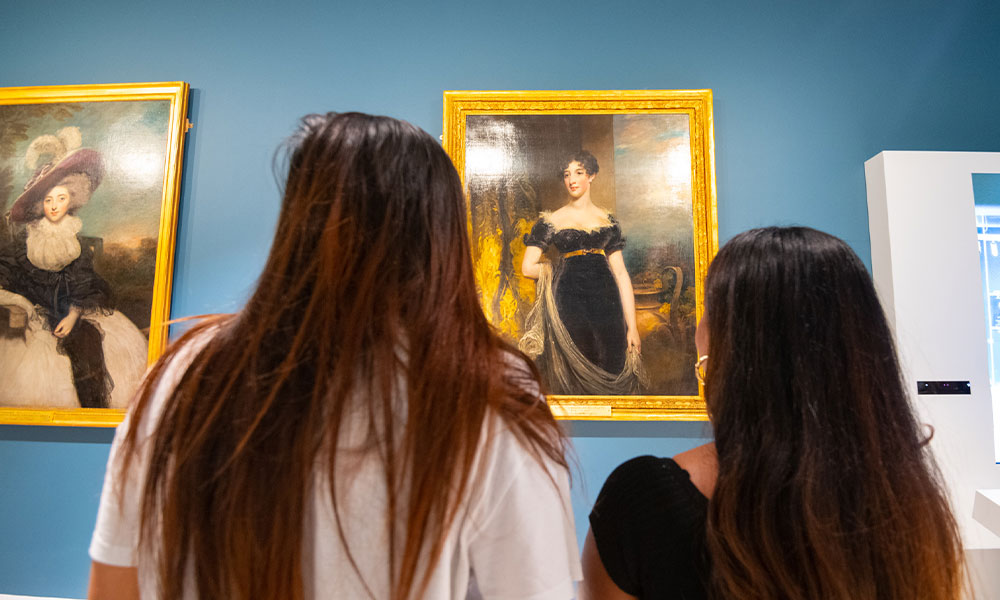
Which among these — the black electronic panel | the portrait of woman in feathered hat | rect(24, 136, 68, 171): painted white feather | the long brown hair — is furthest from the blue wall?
the long brown hair

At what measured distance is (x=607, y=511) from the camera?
97 cm

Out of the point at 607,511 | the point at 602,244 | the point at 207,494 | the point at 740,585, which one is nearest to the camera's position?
the point at 207,494

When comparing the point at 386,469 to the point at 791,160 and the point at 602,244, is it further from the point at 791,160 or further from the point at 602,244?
the point at 791,160

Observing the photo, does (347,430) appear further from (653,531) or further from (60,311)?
(60,311)

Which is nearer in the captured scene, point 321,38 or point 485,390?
point 485,390

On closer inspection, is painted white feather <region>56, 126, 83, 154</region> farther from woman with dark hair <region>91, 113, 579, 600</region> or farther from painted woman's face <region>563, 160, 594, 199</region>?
woman with dark hair <region>91, 113, 579, 600</region>

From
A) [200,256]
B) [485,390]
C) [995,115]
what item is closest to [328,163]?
[485,390]

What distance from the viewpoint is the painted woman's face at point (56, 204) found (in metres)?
2.32

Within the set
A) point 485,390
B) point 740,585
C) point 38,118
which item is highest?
point 38,118

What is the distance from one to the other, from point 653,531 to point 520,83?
193 centimetres

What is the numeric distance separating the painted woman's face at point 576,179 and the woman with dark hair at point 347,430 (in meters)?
1.56

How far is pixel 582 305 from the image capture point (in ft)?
7.15

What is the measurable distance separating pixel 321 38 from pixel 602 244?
4.84 ft

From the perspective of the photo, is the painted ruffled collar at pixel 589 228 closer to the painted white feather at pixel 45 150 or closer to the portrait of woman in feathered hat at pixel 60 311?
the portrait of woman in feathered hat at pixel 60 311
